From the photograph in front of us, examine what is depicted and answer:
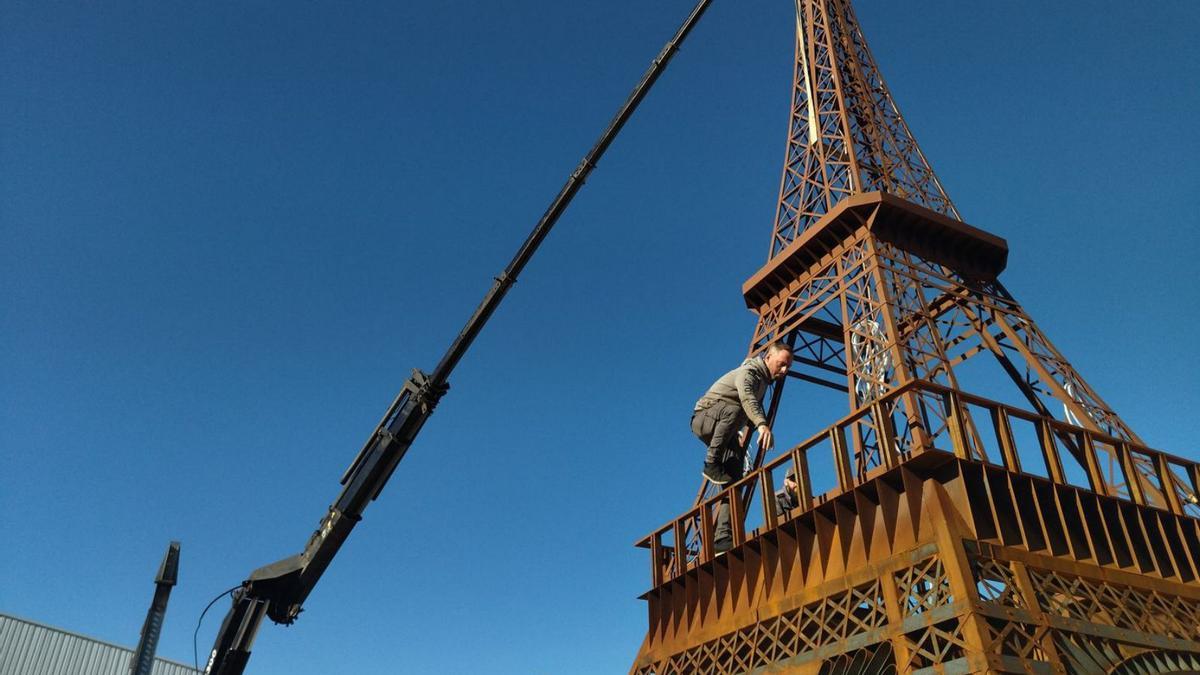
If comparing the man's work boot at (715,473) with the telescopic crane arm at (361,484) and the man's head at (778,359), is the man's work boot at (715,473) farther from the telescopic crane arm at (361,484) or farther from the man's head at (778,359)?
the telescopic crane arm at (361,484)

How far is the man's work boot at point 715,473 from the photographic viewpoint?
1301cm

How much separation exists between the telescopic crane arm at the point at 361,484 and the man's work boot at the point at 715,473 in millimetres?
3872

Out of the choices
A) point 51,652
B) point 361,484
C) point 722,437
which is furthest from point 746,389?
point 51,652

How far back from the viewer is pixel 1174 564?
36.9 ft

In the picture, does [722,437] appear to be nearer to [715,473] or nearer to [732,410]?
[732,410]

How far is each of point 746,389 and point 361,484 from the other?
5.37m

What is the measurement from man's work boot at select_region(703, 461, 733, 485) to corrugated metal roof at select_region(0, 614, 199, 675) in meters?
24.7

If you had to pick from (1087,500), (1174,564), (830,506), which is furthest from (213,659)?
(1174,564)

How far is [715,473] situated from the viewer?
42.8 ft

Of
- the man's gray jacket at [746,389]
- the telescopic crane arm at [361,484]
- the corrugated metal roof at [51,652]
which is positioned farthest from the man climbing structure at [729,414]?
the corrugated metal roof at [51,652]

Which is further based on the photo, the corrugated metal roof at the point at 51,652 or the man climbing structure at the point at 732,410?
the corrugated metal roof at the point at 51,652

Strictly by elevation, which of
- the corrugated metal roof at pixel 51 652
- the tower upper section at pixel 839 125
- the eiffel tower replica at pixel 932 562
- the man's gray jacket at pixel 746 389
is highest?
the tower upper section at pixel 839 125

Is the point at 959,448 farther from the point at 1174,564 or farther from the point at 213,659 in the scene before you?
the point at 213,659

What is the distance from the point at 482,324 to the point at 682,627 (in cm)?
524
